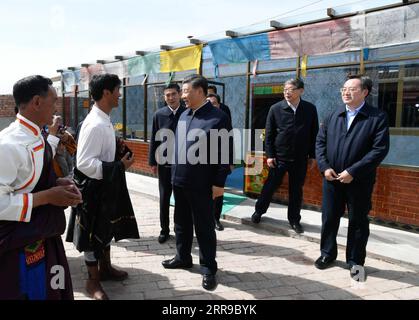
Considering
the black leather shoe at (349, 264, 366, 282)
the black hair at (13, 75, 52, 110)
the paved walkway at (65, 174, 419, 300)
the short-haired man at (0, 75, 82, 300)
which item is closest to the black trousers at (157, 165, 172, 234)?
the paved walkway at (65, 174, 419, 300)

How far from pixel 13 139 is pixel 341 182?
117 inches

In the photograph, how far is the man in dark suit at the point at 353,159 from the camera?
351cm

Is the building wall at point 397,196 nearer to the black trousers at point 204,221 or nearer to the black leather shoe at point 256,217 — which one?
the black leather shoe at point 256,217

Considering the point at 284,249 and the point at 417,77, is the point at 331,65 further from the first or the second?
the point at 284,249

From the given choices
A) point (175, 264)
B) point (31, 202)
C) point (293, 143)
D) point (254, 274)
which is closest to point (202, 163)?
point (175, 264)

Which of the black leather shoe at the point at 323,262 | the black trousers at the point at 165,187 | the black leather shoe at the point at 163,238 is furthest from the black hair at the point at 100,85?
the black leather shoe at the point at 323,262

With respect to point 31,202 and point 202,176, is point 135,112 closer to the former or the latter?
point 202,176

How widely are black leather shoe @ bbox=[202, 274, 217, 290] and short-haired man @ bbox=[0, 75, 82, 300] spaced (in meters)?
1.62

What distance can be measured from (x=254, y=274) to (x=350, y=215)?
1146mm

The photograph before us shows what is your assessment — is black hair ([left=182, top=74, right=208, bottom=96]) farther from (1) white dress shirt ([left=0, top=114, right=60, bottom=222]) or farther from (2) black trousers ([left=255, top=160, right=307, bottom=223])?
(2) black trousers ([left=255, top=160, right=307, bottom=223])

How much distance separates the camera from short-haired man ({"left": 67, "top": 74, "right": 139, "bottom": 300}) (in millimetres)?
3008

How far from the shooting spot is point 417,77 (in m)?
4.94

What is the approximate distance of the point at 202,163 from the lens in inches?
135
